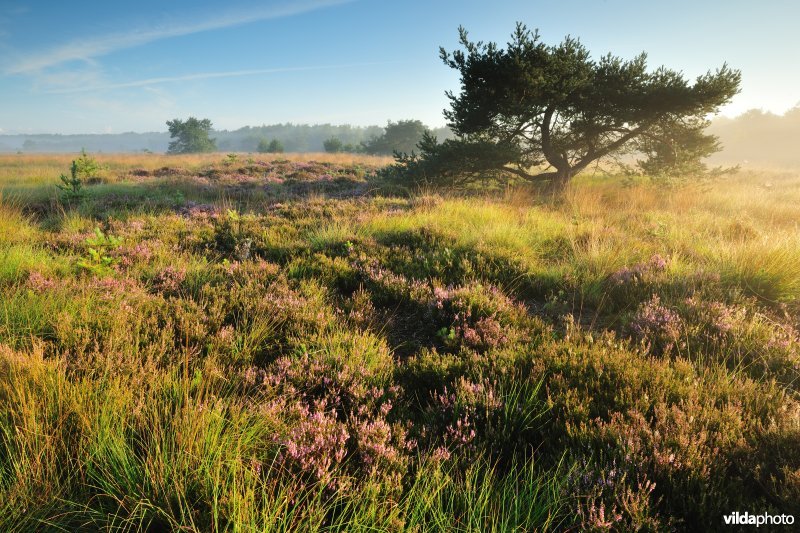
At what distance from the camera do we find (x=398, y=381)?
119 inches

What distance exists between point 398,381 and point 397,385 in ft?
0.38

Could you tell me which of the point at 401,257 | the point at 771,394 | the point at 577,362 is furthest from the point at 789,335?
the point at 401,257

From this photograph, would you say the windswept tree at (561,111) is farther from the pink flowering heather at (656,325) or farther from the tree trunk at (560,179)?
the pink flowering heather at (656,325)

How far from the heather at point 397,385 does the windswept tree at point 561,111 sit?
26.4 feet

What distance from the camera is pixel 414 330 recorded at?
4.07m

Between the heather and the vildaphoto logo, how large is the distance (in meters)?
0.04

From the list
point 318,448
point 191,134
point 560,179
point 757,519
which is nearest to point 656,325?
point 757,519

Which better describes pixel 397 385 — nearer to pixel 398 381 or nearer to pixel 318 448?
pixel 398 381

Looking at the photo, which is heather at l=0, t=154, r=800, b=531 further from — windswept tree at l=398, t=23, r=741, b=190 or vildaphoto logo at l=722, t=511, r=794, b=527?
windswept tree at l=398, t=23, r=741, b=190

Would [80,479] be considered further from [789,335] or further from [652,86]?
[652,86]

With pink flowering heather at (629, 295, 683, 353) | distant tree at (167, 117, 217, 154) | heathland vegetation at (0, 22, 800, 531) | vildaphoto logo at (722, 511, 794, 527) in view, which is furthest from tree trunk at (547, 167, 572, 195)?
distant tree at (167, 117, 217, 154)

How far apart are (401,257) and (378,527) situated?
4459 millimetres

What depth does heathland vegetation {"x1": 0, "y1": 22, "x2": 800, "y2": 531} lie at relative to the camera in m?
1.75

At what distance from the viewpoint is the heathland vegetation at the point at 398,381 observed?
1.75 m
